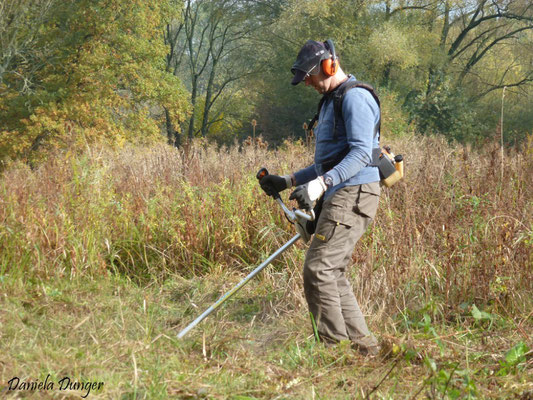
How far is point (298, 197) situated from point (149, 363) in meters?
1.17

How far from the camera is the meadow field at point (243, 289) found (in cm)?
311

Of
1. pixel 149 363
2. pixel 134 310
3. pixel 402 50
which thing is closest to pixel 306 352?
pixel 149 363

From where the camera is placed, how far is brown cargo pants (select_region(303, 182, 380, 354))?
11.5 ft

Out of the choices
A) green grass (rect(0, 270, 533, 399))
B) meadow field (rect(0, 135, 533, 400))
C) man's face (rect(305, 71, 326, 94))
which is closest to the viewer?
green grass (rect(0, 270, 533, 399))

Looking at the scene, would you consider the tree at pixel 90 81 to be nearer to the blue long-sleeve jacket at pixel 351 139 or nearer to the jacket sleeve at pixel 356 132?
the blue long-sleeve jacket at pixel 351 139

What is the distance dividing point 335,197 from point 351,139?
36 cm

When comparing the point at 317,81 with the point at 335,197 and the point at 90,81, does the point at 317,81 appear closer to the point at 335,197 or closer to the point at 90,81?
the point at 335,197

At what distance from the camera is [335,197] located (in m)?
3.51

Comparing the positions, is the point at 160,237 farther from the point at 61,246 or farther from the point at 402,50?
the point at 402,50

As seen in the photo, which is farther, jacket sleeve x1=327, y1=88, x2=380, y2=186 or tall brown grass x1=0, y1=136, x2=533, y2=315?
tall brown grass x1=0, y1=136, x2=533, y2=315

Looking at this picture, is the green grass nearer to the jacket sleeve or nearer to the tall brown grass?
the tall brown grass

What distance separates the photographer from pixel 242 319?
4.55 metres

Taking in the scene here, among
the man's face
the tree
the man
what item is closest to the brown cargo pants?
the man

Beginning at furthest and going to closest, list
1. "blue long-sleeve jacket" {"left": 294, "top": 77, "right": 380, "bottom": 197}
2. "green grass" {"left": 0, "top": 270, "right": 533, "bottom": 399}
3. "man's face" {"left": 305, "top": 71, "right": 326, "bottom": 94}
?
"man's face" {"left": 305, "top": 71, "right": 326, "bottom": 94} → "blue long-sleeve jacket" {"left": 294, "top": 77, "right": 380, "bottom": 197} → "green grass" {"left": 0, "top": 270, "right": 533, "bottom": 399}
